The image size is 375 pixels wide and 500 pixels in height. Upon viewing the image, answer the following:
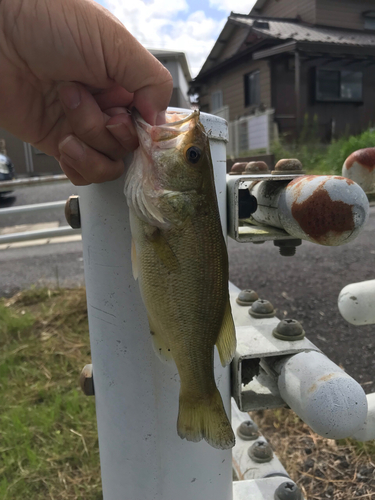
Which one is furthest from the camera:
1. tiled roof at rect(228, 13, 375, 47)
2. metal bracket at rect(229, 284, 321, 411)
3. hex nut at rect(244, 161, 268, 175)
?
tiled roof at rect(228, 13, 375, 47)

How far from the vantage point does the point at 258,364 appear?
4.47 ft

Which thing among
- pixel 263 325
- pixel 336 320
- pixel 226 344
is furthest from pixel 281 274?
pixel 226 344

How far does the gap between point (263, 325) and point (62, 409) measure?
1.59 metres

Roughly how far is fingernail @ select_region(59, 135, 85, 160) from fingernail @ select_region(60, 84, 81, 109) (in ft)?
0.26

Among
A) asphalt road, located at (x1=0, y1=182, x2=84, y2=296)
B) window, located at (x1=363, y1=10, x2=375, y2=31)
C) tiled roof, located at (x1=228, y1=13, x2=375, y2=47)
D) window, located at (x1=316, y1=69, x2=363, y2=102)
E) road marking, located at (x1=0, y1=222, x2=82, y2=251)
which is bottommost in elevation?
asphalt road, located at (x1=0, y1=182, x2=84, y2=296)

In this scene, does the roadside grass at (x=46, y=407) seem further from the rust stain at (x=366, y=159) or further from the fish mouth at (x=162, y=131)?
the rust stain at (x=366, y=159)

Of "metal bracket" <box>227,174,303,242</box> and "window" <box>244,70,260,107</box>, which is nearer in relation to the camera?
"metal bracket" <box>227,174,303,242</box>

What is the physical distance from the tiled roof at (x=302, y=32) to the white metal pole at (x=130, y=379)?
1375 centimetres

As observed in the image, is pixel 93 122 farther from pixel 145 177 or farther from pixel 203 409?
pixel 203 409

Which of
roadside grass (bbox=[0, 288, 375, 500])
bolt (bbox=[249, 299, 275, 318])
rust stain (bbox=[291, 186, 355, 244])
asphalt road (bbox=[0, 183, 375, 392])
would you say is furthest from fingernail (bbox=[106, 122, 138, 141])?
asphalt road (bbox=[0, 183, 375, 392])

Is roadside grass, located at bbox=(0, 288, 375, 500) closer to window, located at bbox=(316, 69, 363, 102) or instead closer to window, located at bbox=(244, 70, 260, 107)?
window, located at bbox=(316, 69, 363, 102)

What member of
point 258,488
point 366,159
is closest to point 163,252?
point 366,159

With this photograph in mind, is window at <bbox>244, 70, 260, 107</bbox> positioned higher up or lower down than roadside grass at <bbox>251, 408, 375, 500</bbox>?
higher up

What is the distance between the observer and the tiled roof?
43.8 feet
